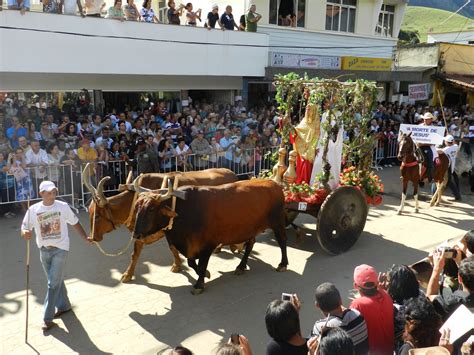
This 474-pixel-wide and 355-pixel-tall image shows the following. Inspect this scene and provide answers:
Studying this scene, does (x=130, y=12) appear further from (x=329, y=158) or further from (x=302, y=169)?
(x=329, y=158)

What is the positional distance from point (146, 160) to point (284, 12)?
425 inches

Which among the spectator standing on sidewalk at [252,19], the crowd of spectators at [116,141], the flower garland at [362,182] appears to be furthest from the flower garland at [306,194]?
the spectator standing on sidewalk at [252,19]

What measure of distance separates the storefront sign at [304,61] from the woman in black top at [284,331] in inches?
594

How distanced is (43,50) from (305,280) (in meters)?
9.65

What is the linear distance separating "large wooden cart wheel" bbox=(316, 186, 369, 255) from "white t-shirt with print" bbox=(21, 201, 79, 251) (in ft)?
13.0

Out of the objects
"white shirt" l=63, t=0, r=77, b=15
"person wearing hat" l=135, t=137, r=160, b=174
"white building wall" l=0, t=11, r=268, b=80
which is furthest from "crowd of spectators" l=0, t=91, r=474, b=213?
"white shirt" l=63, t=0, r=77, b=15

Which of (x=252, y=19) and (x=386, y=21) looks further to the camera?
(x=386, y=21)

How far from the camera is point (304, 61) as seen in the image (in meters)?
18.5

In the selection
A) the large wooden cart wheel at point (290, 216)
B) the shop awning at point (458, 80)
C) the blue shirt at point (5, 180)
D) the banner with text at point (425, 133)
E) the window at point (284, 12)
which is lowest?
the large wooden cart wheel at point (290, 216)

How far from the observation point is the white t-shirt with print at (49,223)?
17.7ft

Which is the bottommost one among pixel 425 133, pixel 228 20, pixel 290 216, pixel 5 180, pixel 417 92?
pixel 290 216

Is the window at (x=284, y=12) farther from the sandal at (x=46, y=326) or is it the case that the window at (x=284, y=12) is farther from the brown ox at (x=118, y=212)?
the sandal at (x=46, y=326)

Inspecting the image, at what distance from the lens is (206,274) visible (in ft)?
22.3

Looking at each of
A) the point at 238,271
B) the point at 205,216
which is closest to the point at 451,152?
the point at 238,271
